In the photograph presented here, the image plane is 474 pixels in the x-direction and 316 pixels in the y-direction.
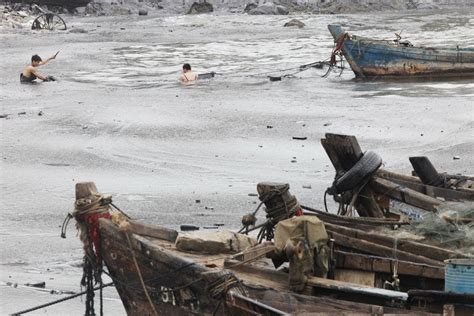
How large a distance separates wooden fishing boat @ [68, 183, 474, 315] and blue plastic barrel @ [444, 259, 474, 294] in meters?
0.10

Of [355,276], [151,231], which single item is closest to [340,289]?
[355,276]

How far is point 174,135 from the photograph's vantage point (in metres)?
18.8

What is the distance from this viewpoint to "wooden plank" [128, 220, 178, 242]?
840 cm

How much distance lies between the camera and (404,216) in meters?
9.79

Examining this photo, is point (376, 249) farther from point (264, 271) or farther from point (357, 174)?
point (357, 174)

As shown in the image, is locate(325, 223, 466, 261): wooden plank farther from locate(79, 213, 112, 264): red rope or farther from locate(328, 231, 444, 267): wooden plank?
locate(79, 213, 112, 264): red rope

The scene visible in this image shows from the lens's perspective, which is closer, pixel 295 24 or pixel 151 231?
pixel 151 231

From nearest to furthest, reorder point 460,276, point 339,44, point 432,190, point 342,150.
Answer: point 460,276 → point 342,150 → point 432,190 → point 339,44

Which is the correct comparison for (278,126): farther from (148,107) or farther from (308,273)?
(308,273)

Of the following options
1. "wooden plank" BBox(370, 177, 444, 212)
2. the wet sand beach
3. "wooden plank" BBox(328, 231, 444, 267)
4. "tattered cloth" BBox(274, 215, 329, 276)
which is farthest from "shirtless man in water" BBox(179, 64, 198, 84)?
A: "tattered cloth" BBox(274, 215, 329, 276)

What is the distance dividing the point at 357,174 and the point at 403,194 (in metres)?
0.49

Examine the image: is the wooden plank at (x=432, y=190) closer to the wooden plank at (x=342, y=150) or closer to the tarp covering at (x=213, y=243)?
the wooden plank at (x=342, y=150)

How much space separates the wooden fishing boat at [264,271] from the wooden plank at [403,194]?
1192 millimetres

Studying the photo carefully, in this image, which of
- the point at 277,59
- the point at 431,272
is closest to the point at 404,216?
the point at 431,272
